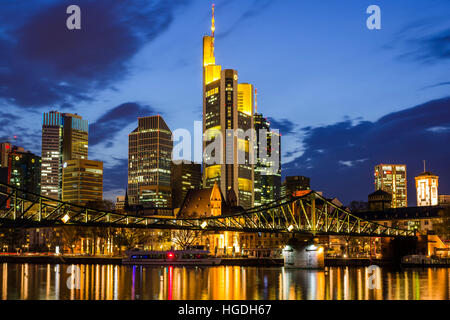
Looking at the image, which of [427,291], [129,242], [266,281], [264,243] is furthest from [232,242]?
[427,291]

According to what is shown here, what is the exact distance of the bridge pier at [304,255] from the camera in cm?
10725

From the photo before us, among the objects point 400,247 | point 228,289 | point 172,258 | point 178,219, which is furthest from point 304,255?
point 228,289

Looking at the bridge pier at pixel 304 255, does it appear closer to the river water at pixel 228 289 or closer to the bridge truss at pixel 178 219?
the bridge truss at pixel 178 219

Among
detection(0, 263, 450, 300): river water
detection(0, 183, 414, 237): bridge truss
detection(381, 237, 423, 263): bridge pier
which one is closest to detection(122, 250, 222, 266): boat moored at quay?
detection(0, 183, 414, 237): bridge truss

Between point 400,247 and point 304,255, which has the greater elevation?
point 400,247

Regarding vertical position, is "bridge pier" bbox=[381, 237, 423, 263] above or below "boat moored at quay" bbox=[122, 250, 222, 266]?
above

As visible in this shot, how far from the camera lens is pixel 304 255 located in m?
109

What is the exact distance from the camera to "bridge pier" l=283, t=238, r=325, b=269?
107 meters

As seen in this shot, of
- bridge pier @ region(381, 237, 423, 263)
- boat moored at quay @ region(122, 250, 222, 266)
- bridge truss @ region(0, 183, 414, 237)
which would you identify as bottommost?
boat moored at quay @ region(122, 250, 222, 266)

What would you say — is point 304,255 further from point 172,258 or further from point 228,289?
point 228,289

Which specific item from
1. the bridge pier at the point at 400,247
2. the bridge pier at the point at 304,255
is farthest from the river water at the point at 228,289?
the bridge pier at the point at 400,247

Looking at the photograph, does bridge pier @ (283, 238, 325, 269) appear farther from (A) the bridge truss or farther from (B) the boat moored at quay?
(B) the boat moored at quay
